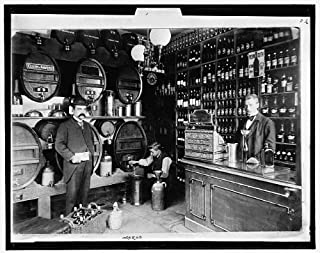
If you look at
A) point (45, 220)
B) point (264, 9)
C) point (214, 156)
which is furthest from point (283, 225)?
point (45, 220)

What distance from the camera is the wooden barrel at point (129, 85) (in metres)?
1.88

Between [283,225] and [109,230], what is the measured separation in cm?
99

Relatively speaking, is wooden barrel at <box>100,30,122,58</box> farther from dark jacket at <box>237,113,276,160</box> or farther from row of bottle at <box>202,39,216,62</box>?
dark jacket at <box>237,113,276,160</box>

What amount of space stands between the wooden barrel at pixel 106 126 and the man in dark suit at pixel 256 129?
1025mm

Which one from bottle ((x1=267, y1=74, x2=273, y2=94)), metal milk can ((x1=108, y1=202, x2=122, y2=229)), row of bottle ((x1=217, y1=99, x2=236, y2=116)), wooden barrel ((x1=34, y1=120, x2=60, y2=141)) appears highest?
bottle ((x1=267, y1=74, x2=273, y2=94))

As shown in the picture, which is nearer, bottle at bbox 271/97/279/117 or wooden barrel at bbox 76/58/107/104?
bottle at bbox 271/97/279/117

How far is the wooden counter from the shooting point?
4.60ft

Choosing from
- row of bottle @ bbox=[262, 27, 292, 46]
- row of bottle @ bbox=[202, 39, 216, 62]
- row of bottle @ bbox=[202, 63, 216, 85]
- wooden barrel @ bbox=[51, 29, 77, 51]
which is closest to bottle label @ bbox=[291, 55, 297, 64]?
row of bottle @ bbox=[262, 27, 292, 46]

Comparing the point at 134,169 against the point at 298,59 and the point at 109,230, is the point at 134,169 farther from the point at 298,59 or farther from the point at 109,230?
the point at 298,59

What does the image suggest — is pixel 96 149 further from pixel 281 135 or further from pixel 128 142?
pixel 281 135

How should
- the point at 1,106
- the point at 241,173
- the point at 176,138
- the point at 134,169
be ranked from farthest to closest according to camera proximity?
the point at 134,169, the point at 176,138, the point at 241,173, the point at 1,106

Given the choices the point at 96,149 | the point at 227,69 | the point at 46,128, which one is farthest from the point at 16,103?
the point at 227,69

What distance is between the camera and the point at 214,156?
5.94ft

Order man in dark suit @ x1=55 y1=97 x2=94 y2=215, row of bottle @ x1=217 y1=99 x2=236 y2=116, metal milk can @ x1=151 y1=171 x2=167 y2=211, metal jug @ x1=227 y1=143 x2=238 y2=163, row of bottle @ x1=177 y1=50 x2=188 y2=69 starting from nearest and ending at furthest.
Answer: man in dark suit @ x1=55 y1=97 x2=94 y2=215
metal jug @ x1=227 y1=143 x2=238 y2=163
metal milk can @ x1=151 y1=171 x2=167 y2=211
row of bottle @ x1=217 y1=99 x2=236 y2=116
row of bottle @ x1=177 y1=50 x2=188 y2=69
